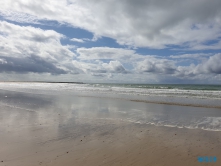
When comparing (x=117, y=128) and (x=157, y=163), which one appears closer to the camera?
(x=157, y=163)

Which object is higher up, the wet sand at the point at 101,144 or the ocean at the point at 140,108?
the ocean at the point at 140,108

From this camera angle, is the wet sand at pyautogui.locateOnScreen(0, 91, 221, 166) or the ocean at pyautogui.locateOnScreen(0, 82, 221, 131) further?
the ocean at pyautogui.locateOnScreen(0, 82, 221, 131)

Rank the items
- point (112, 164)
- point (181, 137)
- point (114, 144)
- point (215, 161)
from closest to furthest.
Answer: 1. point (112, 164)
2. point (215, 161)
3. point (114, 144)
4. point (181, 137)

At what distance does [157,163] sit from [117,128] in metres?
3.30

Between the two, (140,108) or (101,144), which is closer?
(101,144)

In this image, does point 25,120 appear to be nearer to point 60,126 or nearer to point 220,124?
point 60,126

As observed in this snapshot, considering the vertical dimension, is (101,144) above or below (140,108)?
below

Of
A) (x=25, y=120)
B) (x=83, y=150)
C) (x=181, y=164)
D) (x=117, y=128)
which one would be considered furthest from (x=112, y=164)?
(x=25, y=120)

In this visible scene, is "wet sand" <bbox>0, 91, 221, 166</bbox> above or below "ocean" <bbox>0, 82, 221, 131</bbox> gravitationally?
below

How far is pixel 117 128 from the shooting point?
7758mm

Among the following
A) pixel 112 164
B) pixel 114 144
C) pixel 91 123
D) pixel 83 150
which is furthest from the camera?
pixel 91 123

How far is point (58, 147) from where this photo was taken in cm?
543

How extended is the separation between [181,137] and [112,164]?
3.45 m

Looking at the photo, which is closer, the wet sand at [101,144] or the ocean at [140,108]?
the wet sand at [101,144]
